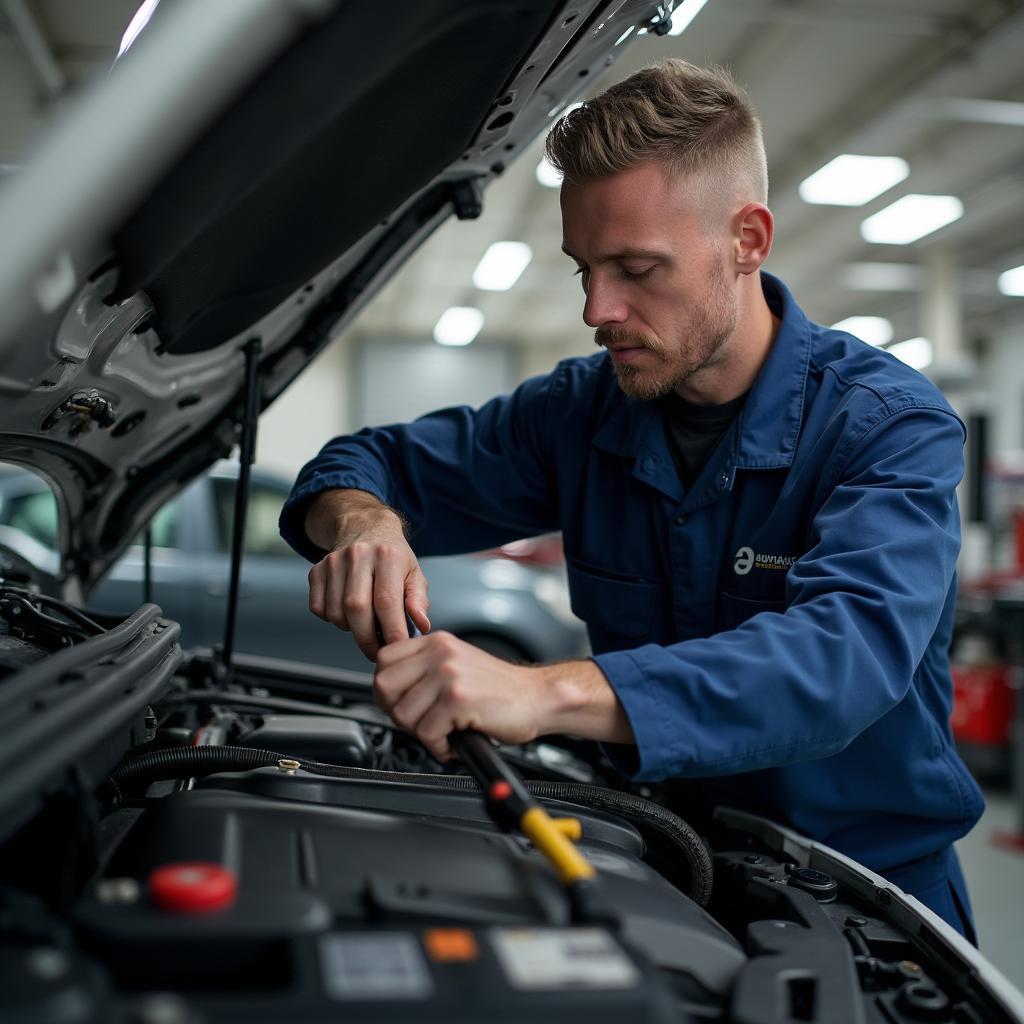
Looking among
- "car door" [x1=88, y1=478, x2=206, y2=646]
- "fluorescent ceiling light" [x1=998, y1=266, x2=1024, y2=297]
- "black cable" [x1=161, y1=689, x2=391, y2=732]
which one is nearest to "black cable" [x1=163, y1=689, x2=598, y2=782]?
"black cable" [x1=161, y1=689, x2=391, y2=732]

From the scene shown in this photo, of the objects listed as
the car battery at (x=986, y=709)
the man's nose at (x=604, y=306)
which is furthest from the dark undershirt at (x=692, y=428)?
the car battery at (x=986, y=709)

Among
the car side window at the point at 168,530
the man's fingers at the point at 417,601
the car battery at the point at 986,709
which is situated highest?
the car side window at the point at 168,530

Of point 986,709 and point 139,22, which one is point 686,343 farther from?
point 986,709

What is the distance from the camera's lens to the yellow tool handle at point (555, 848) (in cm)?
68

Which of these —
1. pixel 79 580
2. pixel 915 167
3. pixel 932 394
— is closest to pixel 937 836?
pixel 932 394

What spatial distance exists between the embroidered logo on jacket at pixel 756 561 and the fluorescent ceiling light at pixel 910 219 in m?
7.54

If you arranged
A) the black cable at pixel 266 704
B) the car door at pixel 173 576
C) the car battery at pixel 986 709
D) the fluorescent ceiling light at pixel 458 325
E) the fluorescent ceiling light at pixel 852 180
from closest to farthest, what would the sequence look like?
the black cable at pixel 266 704, the car door at pixel 173 576, the car battery at pixel 986 709, the fluorescent ceiling light at pixel 852 180, the fluorescent ceiling light at pixel 458 325

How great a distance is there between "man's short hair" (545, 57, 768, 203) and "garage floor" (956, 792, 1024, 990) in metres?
2.05

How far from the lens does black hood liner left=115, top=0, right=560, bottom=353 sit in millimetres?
742

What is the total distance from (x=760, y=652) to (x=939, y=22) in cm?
538

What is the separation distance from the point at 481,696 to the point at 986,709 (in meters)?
4.22

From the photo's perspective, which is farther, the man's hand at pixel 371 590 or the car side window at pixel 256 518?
the car side window at pixel 256 518

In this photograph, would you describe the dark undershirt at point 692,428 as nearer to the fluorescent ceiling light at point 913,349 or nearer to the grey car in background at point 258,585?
the grey car in background at point 258,585

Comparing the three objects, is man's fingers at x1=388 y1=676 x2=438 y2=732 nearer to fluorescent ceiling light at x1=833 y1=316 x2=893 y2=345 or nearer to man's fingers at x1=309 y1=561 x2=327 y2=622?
man's fingers at x1=309 y1=561 x2=327 y2=622
